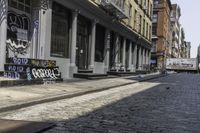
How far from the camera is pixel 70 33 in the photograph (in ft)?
83.3

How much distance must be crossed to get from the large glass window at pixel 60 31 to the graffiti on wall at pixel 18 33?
3.12 metres

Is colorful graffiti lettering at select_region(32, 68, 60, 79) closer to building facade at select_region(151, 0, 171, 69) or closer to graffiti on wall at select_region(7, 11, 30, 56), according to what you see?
graffiti on wall at select_region(7, 11, 30, 56)

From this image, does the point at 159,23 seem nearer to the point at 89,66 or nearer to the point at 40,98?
the point at 89,66

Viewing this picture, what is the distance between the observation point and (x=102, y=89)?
18.8 m

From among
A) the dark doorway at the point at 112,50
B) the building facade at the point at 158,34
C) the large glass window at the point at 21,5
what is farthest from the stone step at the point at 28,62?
Result: the building facade at the point at 158,34

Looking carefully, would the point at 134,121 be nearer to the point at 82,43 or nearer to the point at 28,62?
the point at 28,62

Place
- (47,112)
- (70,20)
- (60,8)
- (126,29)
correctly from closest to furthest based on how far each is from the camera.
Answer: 1. (47,112)
2. (60,8)
3. (70,20)
4. (126,29)

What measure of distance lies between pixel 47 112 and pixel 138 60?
4255 centimetres

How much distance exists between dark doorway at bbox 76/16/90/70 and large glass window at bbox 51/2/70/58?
2.42m

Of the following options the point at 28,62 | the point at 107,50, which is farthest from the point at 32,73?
the point at 107,50

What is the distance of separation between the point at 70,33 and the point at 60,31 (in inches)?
57.6

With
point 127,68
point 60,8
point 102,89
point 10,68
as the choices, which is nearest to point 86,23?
point 60,8

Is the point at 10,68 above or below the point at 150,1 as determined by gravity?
below

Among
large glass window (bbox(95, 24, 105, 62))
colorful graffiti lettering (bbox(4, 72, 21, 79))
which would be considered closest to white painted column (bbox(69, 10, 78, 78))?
large glass window (bbox(95, 24, 105, 62))
